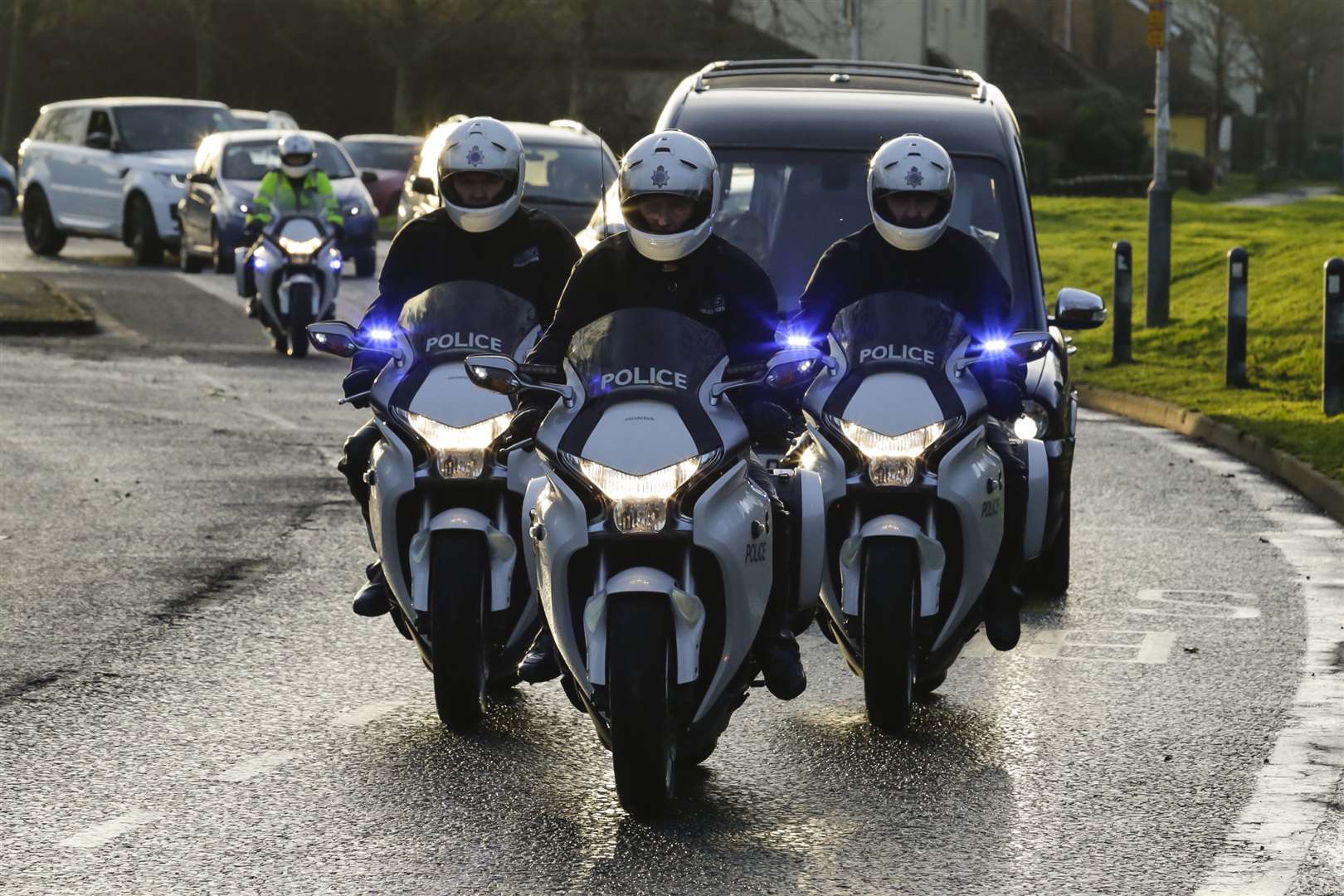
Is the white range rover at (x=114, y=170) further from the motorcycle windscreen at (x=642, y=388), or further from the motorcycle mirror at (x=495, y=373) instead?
the motorcycle windscreen at (x=642, y=388)

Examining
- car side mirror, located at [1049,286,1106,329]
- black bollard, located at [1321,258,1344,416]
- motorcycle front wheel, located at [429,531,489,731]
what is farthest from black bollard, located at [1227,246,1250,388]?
motorcycle front wheel, located at [429,531,489,731]

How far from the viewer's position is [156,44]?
57969 millimetres

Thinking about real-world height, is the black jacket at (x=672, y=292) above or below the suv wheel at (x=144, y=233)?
above

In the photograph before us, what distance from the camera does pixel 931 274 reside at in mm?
7879

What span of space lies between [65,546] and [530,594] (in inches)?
162

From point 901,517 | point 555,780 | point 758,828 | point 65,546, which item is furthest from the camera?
point 65,546

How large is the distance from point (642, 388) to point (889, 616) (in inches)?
49.2

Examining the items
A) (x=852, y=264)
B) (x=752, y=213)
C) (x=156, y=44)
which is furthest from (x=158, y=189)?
(x=156, y=44)

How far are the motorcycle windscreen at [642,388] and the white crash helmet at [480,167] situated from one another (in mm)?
1404

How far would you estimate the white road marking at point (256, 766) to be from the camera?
6.74 metres

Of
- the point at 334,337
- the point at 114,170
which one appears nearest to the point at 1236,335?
the point at 334,337

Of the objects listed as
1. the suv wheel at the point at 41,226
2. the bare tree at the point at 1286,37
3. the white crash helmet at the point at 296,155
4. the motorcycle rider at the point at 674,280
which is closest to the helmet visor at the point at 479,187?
the motorcycle rider at the point at 674,280

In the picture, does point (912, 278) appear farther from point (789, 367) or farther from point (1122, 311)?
point (1122, 311)

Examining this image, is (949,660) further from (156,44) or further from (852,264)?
(156,44)
